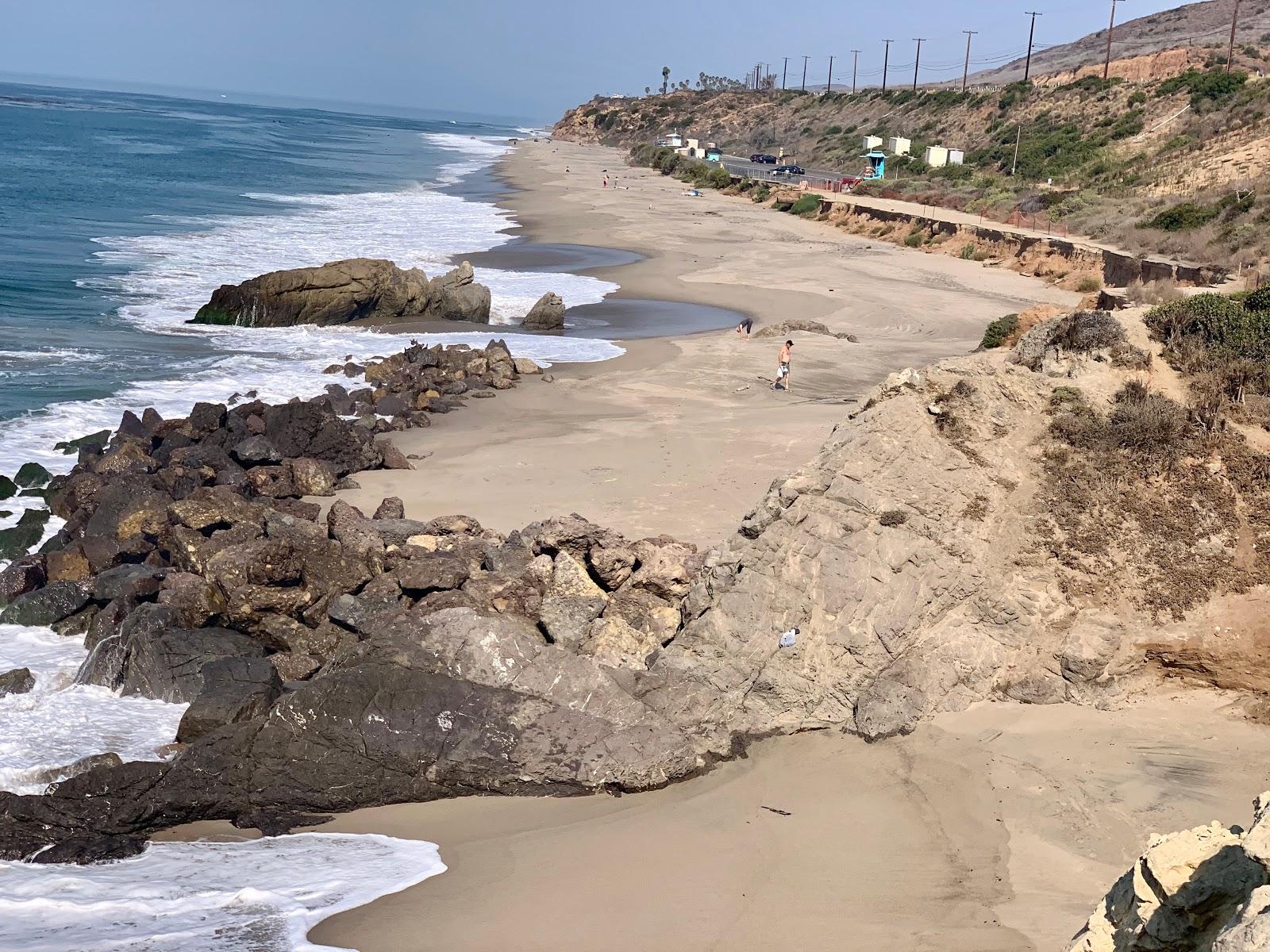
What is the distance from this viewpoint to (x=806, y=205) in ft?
184

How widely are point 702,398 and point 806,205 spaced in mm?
38042

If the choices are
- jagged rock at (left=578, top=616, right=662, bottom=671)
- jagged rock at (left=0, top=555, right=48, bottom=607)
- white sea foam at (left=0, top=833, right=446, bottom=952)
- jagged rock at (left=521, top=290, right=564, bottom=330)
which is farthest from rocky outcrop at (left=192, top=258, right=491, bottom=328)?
white sea foam at (left=0, top=833, right=446, bottom=952)

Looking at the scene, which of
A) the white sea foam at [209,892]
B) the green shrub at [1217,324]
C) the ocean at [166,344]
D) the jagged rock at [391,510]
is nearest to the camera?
the white sea foam at [209,892]

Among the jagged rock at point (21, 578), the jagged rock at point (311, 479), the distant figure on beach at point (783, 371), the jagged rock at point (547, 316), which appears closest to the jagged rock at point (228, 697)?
the jagged rock at point (21, 578)

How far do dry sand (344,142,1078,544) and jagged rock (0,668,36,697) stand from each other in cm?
537

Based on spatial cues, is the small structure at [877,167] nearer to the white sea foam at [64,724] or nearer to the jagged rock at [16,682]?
the white sea foam at [64,724]

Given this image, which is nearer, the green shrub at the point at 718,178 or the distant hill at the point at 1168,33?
the green shrub at the point at 718,178

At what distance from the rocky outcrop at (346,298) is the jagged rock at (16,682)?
749 inches

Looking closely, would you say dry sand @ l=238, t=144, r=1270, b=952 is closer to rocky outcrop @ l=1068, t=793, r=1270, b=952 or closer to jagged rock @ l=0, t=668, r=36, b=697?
rocky outcrop @ l=1068, t=793, r=1270, b=952

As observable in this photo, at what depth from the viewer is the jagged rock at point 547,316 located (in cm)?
2845

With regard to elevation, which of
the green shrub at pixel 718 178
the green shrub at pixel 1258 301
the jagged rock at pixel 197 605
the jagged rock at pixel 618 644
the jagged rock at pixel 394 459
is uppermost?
the green shrub at pixel 718 178

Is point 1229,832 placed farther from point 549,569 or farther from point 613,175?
point 613,175

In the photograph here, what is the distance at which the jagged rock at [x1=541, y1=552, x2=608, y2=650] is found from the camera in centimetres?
1052

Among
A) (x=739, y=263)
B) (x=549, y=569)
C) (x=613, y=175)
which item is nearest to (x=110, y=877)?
(x=549, y=569)
